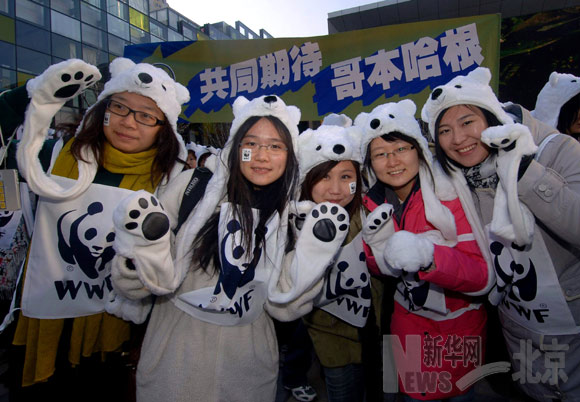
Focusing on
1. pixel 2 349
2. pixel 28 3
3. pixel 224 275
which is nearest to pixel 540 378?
pixel 224 275

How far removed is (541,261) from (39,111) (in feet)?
8.56

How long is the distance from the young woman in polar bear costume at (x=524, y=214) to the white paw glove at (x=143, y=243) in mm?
1500

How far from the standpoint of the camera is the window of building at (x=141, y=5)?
80.6 feet

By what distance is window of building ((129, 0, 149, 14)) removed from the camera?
24578 millimetres

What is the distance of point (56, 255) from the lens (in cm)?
176

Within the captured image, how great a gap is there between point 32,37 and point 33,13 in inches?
55.2

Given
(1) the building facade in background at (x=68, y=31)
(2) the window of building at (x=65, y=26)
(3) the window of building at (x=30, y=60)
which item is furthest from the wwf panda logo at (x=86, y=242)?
(2) the window of building at (x=65, y=26)

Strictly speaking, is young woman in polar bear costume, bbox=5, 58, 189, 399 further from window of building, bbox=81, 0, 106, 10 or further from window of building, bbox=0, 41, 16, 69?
window of building, bbox=81, 0, 106, 10

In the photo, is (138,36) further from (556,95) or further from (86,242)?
(556,95)

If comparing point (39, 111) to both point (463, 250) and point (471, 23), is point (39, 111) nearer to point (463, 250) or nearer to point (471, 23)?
point (463, 250)

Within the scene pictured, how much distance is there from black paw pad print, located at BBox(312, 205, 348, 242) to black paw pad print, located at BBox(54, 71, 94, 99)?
135 cm

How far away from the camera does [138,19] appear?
24969mm

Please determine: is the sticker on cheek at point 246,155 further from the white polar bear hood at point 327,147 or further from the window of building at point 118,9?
the window of building at point 118,9
